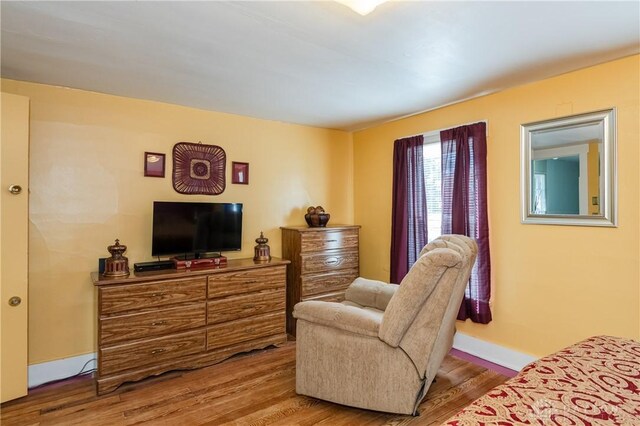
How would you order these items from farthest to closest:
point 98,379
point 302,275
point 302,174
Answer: point 302,174 → point 302,275 → point 98,379

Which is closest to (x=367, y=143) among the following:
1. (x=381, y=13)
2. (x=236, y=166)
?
(x=236, y=166)

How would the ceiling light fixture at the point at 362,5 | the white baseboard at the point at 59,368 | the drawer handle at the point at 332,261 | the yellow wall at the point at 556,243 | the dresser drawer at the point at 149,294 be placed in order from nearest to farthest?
the ceiling light fixture at the point at 362,5
the yellow wall at the point at 556,243
the dresser drawer at the point at 149,294
the white baseboard at the point at 59,368
the drawer handle at the point at 332,261

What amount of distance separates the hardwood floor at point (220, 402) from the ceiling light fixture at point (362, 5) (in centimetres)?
233

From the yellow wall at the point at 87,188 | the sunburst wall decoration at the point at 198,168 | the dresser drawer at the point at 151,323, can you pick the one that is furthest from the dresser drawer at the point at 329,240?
the dresser drawer at the point at 151,323

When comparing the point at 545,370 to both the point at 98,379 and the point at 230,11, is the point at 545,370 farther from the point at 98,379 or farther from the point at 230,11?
the point at 98,379

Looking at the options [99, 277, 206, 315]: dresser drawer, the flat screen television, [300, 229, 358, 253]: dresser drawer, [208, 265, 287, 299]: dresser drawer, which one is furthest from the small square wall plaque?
[99, 277, 206, 315]: dresser drawer

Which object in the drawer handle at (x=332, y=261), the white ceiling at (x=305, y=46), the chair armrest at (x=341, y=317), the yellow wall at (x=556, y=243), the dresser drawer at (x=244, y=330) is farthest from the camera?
the drawer handle at (x=332, y=261)

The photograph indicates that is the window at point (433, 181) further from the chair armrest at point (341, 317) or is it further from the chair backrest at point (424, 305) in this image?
the chair armrest at point (341, 317)

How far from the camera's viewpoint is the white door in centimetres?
233

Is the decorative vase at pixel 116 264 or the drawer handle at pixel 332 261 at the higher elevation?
the decorative vase at pixel 116 264

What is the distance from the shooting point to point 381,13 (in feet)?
5.76

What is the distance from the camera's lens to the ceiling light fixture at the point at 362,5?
156 cm

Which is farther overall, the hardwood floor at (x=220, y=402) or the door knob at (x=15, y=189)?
the door knob at (x=15, y=189)

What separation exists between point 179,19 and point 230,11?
30 centimetres
